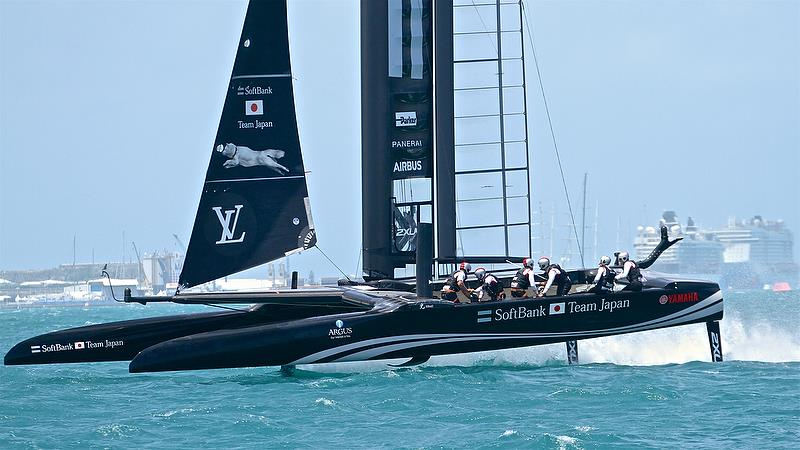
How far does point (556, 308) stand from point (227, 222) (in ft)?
15.5

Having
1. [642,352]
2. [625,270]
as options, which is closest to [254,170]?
[625,270]

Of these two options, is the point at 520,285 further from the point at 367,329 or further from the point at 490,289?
the point at 367,329

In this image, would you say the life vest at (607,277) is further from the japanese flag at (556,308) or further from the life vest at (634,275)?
the japanese flag at (556,308)

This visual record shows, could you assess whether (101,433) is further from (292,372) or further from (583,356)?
(583,356)

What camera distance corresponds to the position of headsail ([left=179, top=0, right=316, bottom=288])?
17.3m

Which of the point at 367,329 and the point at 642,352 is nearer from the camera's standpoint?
the point at 367,329

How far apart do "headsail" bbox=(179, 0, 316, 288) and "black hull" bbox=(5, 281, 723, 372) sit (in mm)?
874

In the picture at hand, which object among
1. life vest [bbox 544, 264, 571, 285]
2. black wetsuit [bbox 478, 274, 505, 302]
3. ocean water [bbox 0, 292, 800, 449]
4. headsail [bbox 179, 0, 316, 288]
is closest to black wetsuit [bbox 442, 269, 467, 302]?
black wetsuit [bbox 478, 274, 505, 302]

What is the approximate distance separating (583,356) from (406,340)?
3501 mm

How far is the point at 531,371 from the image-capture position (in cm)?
1677

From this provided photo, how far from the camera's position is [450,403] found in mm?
13430

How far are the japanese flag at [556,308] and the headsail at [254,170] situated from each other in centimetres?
372

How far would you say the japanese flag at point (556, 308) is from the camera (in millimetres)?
16562

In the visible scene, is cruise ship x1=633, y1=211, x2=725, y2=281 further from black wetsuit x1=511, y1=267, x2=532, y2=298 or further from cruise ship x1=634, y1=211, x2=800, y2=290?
black wetsuit x1=511, y1=267, x2=532, y2=298
